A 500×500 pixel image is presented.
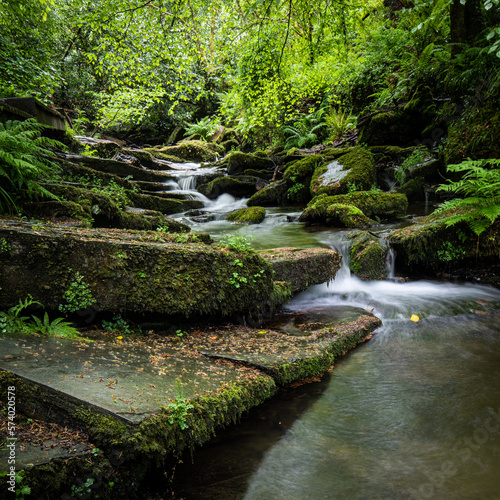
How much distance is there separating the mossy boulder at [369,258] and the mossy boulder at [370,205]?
2.18m

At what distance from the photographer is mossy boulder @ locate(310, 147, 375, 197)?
997 cm

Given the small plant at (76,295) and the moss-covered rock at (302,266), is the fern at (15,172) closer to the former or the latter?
the small plant at (76,295)

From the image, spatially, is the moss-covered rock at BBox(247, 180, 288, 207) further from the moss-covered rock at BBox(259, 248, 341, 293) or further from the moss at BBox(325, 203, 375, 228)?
the moss-covered rock at BBox(259, 248, 341, 293)

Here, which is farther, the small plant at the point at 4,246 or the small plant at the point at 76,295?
the small plant at the point at 76,295

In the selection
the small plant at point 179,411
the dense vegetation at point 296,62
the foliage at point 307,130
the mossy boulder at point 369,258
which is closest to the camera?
the small plant at point 179,411

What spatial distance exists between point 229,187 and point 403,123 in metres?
6.58

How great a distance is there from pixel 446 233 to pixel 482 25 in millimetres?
7154

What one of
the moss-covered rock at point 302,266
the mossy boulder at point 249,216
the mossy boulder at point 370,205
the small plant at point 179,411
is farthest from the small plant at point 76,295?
the mossy boulder at point 249,216

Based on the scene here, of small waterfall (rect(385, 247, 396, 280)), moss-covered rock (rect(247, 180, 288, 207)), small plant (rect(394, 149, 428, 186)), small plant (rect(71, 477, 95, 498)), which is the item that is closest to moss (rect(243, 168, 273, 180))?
moss-covered rock (rect(247, 180, 288, 207))

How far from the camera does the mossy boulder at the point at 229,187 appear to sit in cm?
1295

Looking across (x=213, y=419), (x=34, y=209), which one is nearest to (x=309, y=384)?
(x=213, y=419)

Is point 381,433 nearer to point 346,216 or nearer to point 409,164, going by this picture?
point 346,216

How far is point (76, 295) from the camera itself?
2.96 meters

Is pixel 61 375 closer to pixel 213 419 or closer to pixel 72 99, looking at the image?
pixel 213 419
